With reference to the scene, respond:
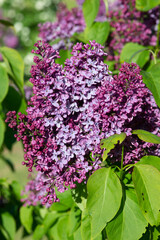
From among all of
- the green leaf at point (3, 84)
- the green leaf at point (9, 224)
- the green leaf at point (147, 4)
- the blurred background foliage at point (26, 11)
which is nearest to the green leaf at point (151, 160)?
the green leaf at point (3, 84)

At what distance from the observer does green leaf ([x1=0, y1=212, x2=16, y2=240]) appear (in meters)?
1.60

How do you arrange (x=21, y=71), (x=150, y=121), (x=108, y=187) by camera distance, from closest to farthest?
(x=108, y=187) < (x=150, y=121) < (x=21, y=71)

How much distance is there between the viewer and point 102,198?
0.78 metres

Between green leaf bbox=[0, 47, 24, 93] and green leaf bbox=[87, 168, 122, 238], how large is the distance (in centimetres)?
62

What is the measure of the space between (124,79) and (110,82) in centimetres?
4

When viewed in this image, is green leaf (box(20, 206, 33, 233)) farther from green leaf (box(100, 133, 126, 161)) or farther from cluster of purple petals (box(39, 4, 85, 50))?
green leaf (box(100, 133, 126, 161))

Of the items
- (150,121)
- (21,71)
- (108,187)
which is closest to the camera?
(108,187)

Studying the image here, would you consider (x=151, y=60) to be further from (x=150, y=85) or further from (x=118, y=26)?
(x=150, y=85)

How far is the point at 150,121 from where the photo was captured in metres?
0.93

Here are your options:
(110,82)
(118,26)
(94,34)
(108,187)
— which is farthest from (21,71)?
(108,187)

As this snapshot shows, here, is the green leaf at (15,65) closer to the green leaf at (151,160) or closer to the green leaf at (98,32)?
the green leaf at (98,32)

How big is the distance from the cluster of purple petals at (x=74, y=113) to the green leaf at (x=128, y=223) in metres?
0.12

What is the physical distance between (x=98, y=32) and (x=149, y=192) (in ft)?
2.45

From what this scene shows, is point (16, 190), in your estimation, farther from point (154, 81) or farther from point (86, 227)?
point (154, 81)
